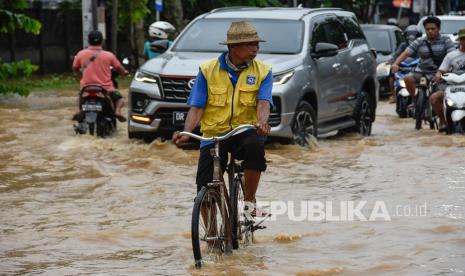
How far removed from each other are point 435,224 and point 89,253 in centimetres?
291

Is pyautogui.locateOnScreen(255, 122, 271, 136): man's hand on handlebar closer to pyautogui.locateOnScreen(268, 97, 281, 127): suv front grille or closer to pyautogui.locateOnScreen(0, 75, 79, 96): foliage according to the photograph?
pyautogui.locateOnScreen(268, 97, 281, 127): suv front grille

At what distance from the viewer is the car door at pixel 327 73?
15.2m

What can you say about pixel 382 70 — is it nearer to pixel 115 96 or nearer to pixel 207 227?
pixel 115 96

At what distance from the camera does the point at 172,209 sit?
10.8m

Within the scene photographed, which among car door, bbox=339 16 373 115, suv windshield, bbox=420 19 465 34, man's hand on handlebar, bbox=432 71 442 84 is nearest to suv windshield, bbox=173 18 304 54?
car door, bbox=339 16 373 115

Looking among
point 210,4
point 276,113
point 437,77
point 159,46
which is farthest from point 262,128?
point 210,4

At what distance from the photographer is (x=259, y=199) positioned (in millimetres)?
11297

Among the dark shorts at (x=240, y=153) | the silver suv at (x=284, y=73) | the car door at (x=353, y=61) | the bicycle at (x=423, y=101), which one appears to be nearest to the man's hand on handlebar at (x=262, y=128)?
the dark shorts at (x=240, y=153)

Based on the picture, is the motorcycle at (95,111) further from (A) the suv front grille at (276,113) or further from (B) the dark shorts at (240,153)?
(B) the dark shorts at (240,153)

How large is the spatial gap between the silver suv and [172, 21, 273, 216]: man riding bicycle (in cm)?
539

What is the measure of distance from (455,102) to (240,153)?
8455 mm

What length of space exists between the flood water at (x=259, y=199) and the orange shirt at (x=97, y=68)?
809mm

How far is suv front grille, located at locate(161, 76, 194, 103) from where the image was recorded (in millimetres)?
14055

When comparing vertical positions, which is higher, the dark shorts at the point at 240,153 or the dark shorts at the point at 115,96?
the dark shorts at the point at 240,153
